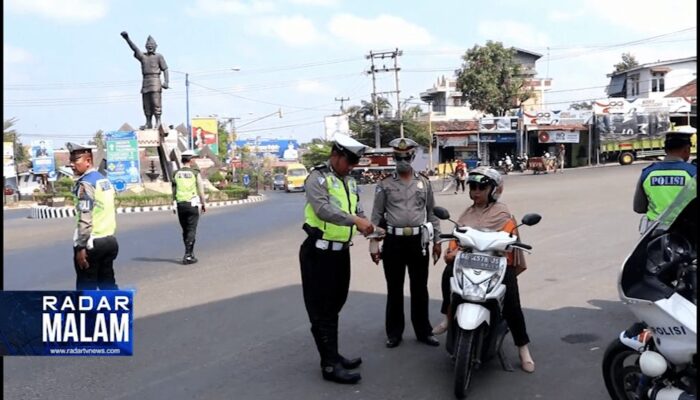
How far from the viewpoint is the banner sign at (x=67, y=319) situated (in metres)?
2.84

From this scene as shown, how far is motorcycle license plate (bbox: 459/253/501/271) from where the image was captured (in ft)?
12.5

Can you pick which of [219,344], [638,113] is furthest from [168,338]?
[638,113]

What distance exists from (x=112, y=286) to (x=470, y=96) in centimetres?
4049

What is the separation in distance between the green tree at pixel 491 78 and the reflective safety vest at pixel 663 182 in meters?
39.1

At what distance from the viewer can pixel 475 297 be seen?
12.2 feet

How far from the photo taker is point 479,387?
156 inches

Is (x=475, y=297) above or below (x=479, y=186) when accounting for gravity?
below

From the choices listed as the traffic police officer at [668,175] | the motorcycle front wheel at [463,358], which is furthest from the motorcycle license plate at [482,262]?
the traffic police officer at [668,175]

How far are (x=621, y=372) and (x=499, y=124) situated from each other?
37.4 metres

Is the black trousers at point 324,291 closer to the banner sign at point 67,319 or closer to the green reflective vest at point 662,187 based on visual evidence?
the banner sign at point 67,319

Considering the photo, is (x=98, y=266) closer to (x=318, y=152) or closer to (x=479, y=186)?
(x=479, y=186)

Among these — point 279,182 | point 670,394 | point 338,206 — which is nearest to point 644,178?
point 670,394

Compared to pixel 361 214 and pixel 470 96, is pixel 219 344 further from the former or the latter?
pixel 470 96

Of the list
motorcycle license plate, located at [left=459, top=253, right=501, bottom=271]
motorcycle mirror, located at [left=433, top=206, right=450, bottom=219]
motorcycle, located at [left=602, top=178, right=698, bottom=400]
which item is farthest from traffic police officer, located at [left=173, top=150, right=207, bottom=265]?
motorcycle, located at [left=602, top=178, right=698, bottom=400]
